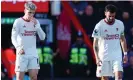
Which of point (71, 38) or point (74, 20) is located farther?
point (71, 38)

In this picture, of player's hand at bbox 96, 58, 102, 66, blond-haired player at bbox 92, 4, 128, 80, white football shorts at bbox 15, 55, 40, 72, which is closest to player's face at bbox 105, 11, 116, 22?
blond-haired player at bbox 92, 4, 128, 80

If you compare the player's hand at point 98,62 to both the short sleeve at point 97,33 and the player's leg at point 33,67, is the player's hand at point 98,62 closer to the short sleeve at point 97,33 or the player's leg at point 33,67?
the short sleeve at point 97,33

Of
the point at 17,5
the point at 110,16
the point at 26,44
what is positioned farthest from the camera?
the point at 17,5

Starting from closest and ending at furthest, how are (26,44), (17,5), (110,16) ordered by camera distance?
(110,16) → (26,44) → (17,5)

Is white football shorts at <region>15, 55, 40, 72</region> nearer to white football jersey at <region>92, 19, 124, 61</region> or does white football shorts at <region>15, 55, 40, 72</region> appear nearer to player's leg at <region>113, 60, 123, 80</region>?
white football jersey at <region>92, 19, 124, 61</region>

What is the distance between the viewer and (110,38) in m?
11.3

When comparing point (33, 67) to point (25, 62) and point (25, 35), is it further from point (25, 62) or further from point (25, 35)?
point (25, 35)

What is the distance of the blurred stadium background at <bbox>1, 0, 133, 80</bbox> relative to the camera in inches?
598

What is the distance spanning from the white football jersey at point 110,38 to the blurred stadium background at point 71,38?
378cm

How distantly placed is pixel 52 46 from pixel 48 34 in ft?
1.04

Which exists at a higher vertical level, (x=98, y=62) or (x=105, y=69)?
(x=98, y=62)

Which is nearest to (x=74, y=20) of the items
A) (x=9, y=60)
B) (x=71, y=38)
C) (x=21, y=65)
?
(x=71, y=38)

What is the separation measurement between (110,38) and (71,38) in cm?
409

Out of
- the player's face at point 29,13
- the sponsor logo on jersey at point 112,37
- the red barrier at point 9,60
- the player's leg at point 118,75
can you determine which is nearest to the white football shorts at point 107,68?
the player's leg at point 118,75
